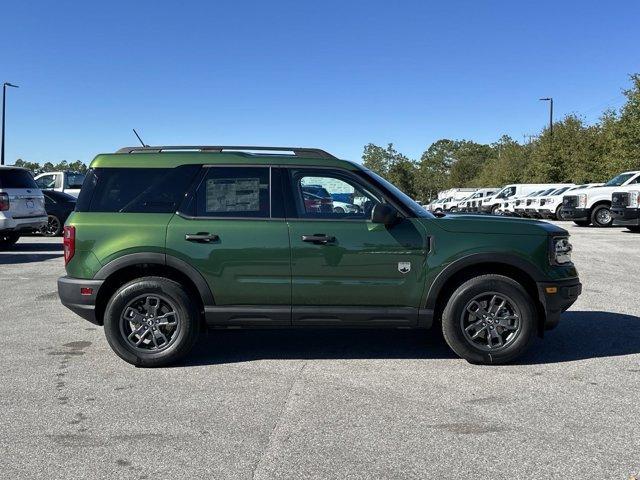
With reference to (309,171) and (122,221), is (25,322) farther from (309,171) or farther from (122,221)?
(309,171)

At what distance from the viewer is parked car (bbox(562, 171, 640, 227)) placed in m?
22.1

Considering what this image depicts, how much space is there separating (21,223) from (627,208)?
1735 centimetres

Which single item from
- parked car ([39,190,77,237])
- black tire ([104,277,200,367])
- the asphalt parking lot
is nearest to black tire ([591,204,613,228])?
the asphalt parking lot

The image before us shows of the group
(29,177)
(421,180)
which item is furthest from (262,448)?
(421,180)

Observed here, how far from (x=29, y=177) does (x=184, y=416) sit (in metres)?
11.6

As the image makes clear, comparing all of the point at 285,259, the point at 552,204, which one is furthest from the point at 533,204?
the point at 285,259

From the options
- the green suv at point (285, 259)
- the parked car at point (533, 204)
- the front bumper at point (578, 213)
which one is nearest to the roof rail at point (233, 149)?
the green suv at point (285, 259)

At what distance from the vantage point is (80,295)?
521 cm

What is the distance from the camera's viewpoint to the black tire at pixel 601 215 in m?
22.6

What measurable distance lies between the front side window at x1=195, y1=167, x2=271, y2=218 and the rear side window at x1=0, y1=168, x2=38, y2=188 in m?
9.76

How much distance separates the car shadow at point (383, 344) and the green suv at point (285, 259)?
1.54 feet

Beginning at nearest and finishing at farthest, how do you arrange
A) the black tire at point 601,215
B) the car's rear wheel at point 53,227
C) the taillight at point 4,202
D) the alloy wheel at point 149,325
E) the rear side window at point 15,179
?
1. the alloy wheel at point 149,325
2. the taillight at point 4,202
3. the rear side window at point 15,179
4. the car's rear wheel at point 53,227
5. the black tire at point 601,215

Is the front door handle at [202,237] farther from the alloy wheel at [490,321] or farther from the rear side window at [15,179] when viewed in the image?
the rear side window at [15,179]

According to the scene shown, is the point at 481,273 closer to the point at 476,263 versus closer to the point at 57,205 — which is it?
the point at 476,263
